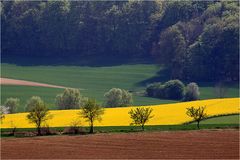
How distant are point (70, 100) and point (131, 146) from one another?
3212 centimetres

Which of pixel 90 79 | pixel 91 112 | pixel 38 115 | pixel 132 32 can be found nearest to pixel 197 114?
pixel 91 112

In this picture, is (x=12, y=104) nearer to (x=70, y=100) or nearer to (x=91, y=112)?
(x=70, y=100)

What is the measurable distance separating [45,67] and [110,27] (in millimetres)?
20390

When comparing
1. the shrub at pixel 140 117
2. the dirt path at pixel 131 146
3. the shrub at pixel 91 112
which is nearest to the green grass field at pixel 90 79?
the shrub at pixel 91 112

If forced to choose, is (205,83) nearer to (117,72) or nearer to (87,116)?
(117,72)

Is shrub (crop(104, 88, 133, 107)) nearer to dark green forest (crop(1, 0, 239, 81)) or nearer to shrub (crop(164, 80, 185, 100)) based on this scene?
shrub (crop(164, 80, 185, 100))

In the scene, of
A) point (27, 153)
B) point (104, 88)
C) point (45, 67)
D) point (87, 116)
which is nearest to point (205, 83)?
point (104, 88)

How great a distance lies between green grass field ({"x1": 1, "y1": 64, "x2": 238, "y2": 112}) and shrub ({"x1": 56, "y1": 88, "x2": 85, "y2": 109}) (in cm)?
440

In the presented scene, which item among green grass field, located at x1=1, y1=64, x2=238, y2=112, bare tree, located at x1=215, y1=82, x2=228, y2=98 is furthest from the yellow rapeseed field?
bare tree, located at x1=215, y1=82, x2=228, y2=98

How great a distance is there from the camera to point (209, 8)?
130 metres

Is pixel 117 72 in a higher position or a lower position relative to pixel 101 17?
lower

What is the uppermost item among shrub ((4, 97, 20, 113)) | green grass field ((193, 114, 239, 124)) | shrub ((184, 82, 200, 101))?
shrub ((184, 82, 200, 101))

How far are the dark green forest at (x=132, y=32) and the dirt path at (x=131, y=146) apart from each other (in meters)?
55.7

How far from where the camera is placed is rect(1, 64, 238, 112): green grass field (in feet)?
314
